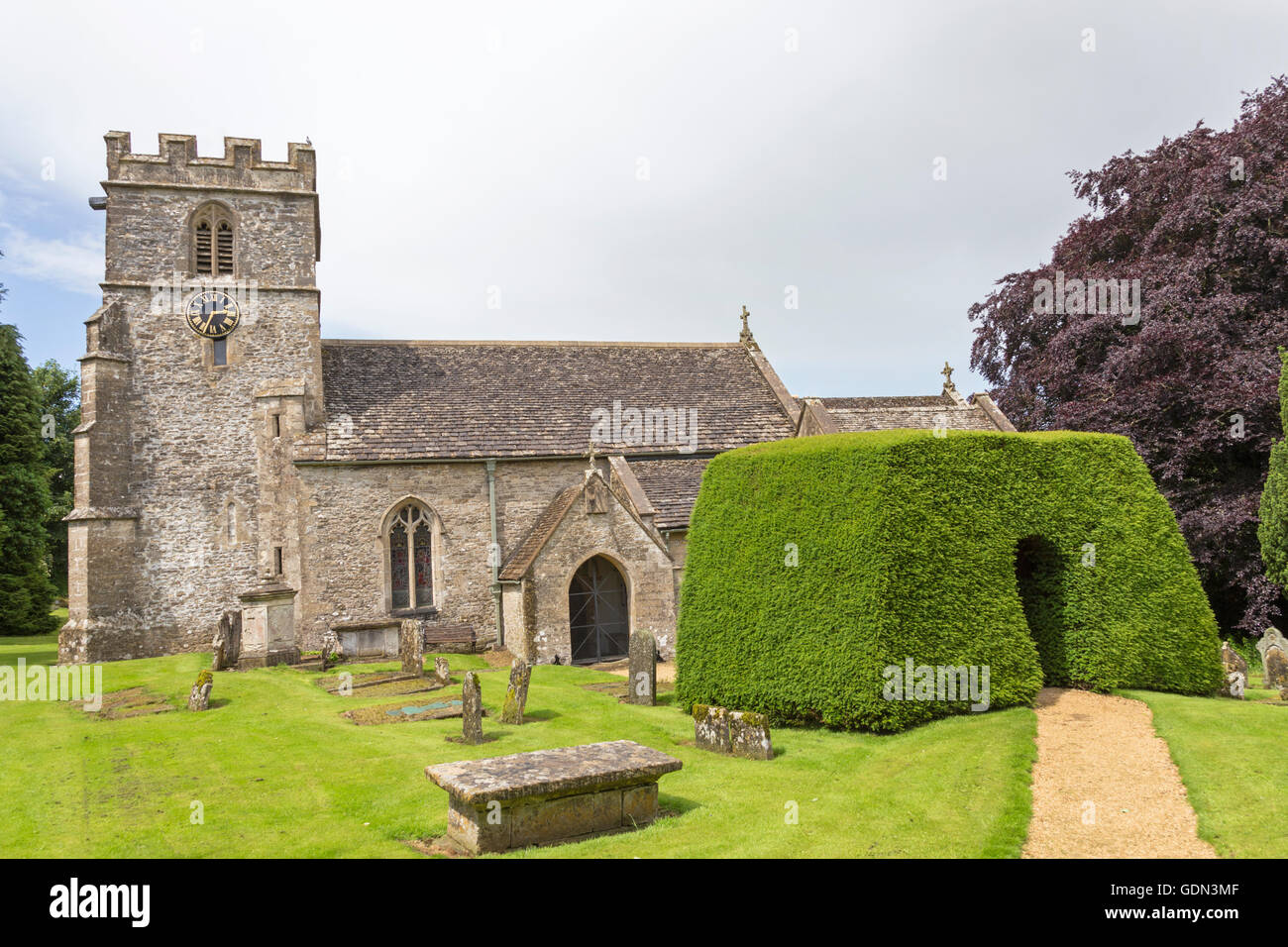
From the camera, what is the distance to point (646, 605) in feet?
70.8

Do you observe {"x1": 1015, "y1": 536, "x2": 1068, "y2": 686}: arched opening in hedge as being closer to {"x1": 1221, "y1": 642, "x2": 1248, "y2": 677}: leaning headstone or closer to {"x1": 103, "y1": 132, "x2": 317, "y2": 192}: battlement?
{"x1": 1221, "y1": 642, "x2": 1248, "y2": 677}: leaning headstone

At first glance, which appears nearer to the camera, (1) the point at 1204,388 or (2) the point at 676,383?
(1) the point at 1204,388

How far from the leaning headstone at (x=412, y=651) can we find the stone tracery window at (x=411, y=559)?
3138 millimetres

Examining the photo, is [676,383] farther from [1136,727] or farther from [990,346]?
[1136,727]

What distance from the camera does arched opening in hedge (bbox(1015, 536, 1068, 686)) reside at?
13.5m

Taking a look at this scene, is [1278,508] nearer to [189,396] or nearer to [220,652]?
[220,652]

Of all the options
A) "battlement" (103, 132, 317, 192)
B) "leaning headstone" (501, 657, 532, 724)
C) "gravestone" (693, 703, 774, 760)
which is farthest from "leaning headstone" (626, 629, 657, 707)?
"battlement" (103, 132, 317, 192)

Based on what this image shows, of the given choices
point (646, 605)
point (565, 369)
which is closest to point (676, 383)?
point (565, 369)

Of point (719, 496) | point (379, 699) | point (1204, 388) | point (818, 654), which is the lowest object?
point (379, 699)

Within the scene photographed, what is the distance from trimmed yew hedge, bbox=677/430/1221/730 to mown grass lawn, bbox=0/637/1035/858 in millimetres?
891

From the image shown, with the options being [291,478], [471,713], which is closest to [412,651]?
[291,478]
